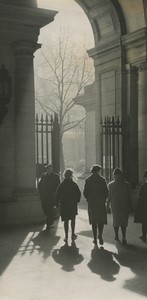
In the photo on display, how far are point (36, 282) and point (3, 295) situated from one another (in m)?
0.70

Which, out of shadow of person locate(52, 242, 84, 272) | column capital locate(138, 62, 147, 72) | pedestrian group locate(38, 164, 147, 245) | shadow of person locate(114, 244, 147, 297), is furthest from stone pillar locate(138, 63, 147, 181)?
shadow of person locate(52, 242, 84, 272)

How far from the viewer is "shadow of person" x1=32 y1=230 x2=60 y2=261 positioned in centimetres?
863

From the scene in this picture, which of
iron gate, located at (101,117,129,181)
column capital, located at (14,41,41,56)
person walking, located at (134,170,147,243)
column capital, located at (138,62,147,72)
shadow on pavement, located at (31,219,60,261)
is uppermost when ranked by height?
column capital, located at (14,41,41,56)

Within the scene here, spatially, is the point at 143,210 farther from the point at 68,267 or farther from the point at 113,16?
the point at 113,16

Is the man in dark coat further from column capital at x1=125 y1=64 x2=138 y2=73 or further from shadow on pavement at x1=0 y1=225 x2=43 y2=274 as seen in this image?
column capital at x1=125 y1=64 x2=138 y2=73

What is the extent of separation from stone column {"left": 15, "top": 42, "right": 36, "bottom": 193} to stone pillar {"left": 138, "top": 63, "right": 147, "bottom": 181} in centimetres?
372

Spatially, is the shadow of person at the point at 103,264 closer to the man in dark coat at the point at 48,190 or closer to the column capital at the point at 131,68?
the man in dark coat at the point at 48,190

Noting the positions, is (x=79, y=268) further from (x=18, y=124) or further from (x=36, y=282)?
(x=18, y=124)

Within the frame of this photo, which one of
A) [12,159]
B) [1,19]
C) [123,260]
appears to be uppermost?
[1,19]

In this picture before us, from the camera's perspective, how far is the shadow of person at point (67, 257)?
299 inches

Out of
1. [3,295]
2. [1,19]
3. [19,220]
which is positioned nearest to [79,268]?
[3,295]

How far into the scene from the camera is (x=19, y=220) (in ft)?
37.8

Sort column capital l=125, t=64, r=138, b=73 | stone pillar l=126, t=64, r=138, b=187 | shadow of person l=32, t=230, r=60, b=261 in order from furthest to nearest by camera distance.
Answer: stone pillar l=126, t=64, r=138, b=187 < column capital l=125, t=64, r=138, b=73 < shadow of person l=32, t=230, r=60, b=261

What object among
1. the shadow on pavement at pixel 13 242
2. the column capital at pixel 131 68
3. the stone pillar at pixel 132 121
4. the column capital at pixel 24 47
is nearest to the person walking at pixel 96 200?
the shadow on pavement at pixel 13 242
